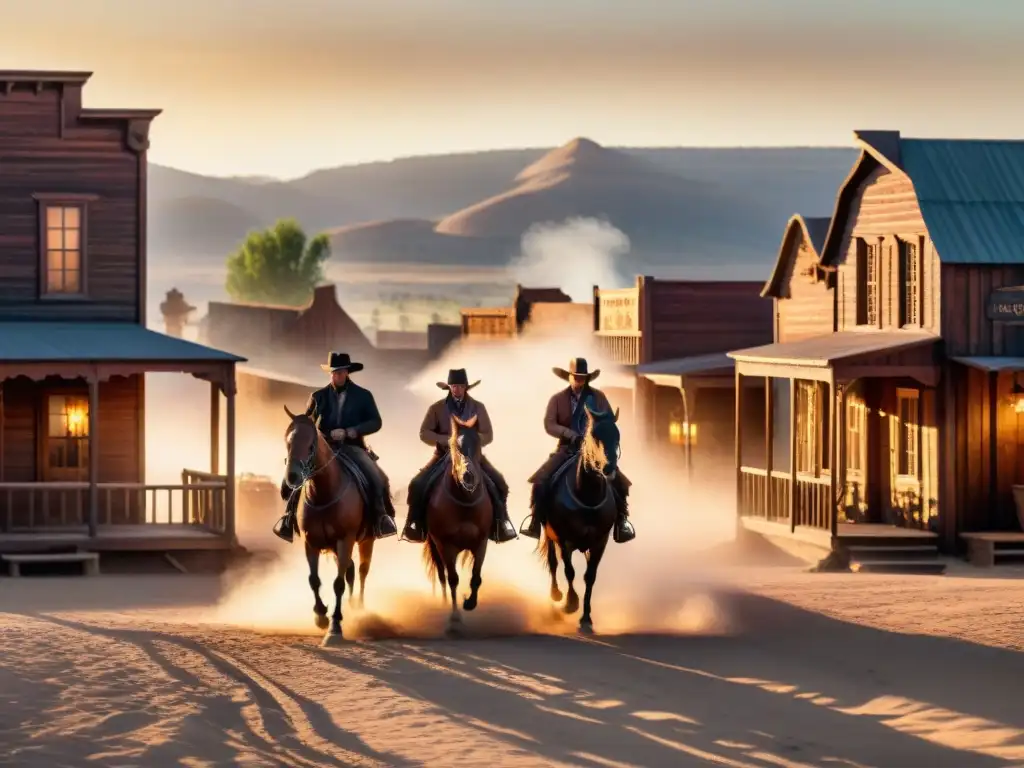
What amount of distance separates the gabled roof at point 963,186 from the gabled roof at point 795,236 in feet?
8.04

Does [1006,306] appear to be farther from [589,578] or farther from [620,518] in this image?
[589,578]

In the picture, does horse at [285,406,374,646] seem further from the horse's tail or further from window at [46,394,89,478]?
window at [46,394,89,478]

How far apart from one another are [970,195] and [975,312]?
204cm

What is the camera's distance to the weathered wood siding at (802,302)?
36.9m

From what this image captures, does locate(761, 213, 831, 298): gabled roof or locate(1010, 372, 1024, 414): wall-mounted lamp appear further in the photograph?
locate(761, 213, 831, 298): gabled roof

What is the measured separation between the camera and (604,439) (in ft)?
70.5

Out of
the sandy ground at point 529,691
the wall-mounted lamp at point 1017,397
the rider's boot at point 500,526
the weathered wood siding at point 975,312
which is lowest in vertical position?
the sandy ground at point 529,691

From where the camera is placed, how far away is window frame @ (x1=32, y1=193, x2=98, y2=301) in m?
34.6

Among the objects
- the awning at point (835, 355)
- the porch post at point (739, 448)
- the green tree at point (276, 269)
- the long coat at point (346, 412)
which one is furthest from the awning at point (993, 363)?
the green tree at point (276, 269)

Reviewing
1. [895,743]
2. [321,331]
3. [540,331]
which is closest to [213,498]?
[895,743]

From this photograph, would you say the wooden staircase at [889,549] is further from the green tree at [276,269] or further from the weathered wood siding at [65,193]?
the green tree at [276,269]

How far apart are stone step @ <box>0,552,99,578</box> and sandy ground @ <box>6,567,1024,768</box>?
17.2 feet

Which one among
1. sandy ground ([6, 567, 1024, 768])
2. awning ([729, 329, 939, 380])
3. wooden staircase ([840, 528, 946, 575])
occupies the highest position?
awning ([729, 329, 939, 380])

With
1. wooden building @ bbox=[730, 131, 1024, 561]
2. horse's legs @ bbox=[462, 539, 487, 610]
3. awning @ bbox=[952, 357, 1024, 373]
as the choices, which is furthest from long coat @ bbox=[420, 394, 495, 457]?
awning @ bbox=[952, 357, 1024, 373]
